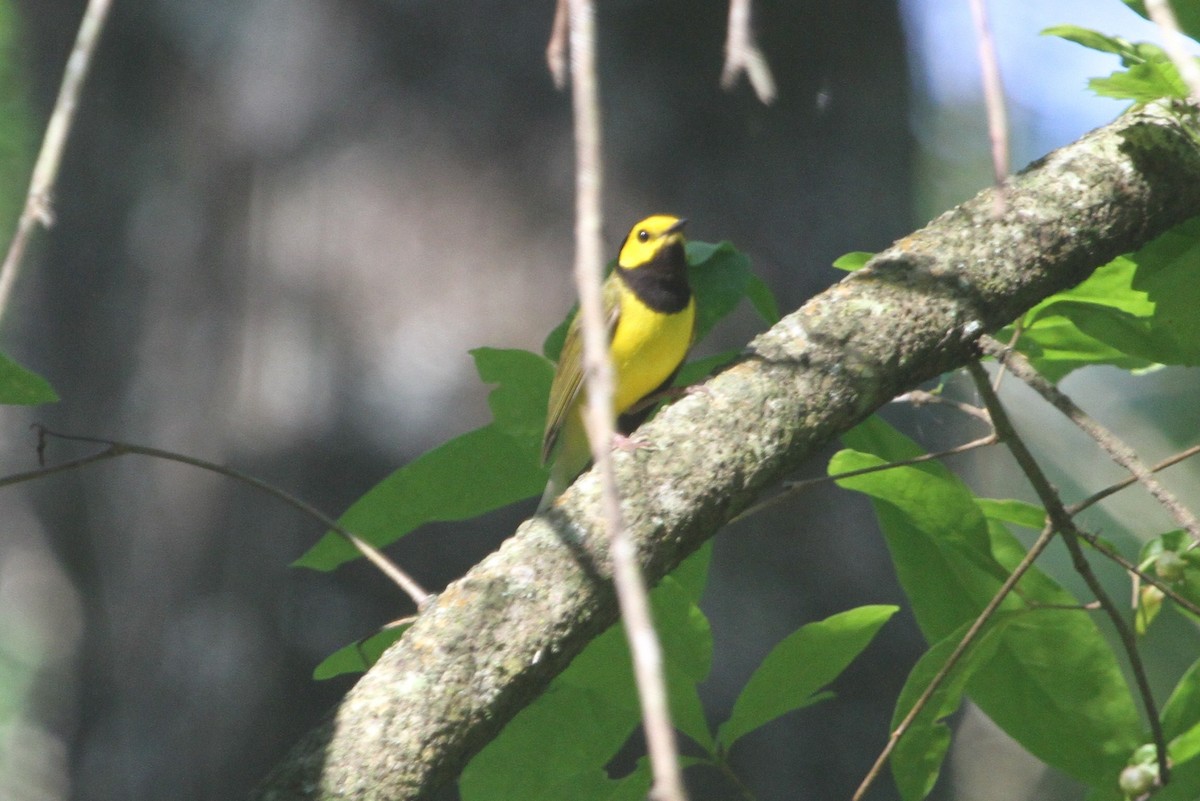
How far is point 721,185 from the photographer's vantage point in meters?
3.72

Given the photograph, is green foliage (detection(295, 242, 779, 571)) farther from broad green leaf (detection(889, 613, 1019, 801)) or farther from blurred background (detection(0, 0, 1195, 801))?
blurred background (detection(0, 0, 1195, 801))

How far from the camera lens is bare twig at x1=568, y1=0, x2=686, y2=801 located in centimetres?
51

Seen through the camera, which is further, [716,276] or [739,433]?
[716,276]

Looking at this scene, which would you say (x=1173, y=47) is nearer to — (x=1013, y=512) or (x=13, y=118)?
(x=1013, y=512)

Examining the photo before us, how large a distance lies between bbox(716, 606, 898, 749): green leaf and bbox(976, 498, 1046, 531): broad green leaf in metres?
0.25

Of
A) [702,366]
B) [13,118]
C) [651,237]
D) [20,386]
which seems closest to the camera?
[20,386]

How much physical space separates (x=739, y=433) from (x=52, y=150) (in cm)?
91

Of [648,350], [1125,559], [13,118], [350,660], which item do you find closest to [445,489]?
[350,660]

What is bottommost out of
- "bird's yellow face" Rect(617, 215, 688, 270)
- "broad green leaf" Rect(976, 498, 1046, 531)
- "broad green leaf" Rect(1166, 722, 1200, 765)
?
"broad green leaf" Rect(1166, 722, 1200, 765)

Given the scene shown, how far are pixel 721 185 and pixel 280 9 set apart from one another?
187cm

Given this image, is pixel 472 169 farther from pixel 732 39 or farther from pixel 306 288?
pixel 732 39

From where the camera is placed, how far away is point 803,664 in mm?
1552

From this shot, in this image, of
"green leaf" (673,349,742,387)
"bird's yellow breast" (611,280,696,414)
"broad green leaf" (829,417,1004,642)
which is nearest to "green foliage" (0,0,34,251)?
"bird's yellow breast" (611,280,696,414)

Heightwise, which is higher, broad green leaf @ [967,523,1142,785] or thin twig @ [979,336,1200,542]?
thin twig @ [979,336,1200,542]
